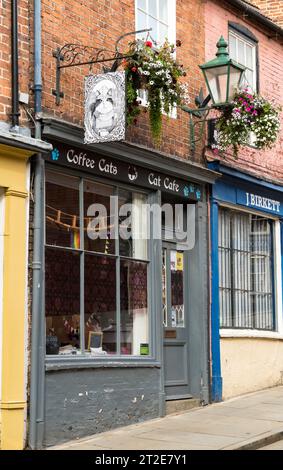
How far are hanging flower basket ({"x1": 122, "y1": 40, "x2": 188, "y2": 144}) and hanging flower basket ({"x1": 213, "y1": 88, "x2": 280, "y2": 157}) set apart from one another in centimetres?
151

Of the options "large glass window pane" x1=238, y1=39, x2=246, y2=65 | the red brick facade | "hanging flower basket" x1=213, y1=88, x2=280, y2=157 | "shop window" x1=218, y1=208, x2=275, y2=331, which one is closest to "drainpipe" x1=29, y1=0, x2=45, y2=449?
the red brick facade

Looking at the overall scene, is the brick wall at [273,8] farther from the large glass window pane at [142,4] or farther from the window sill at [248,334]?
the window sill at [248,334]

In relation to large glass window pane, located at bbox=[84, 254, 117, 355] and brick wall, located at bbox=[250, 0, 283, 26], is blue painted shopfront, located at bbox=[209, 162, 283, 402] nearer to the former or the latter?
large glass window pane, located at bbox=[84, 254, 117, 355]

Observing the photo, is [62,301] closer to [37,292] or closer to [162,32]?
[37,292]

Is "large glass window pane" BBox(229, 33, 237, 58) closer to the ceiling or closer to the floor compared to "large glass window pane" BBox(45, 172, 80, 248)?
closer to the ceiling

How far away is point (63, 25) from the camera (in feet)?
32.5

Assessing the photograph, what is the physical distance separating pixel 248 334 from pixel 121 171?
4.18 meters

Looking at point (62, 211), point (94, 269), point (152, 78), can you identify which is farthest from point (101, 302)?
point (152, 78)

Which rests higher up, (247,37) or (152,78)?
(247,37)

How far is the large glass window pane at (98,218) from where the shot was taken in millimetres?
10227

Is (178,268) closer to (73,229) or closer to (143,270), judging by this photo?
(143,270)

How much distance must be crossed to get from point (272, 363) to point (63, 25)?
7.06 metres

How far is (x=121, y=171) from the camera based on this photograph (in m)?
10.7

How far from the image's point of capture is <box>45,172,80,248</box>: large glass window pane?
9586 mm
